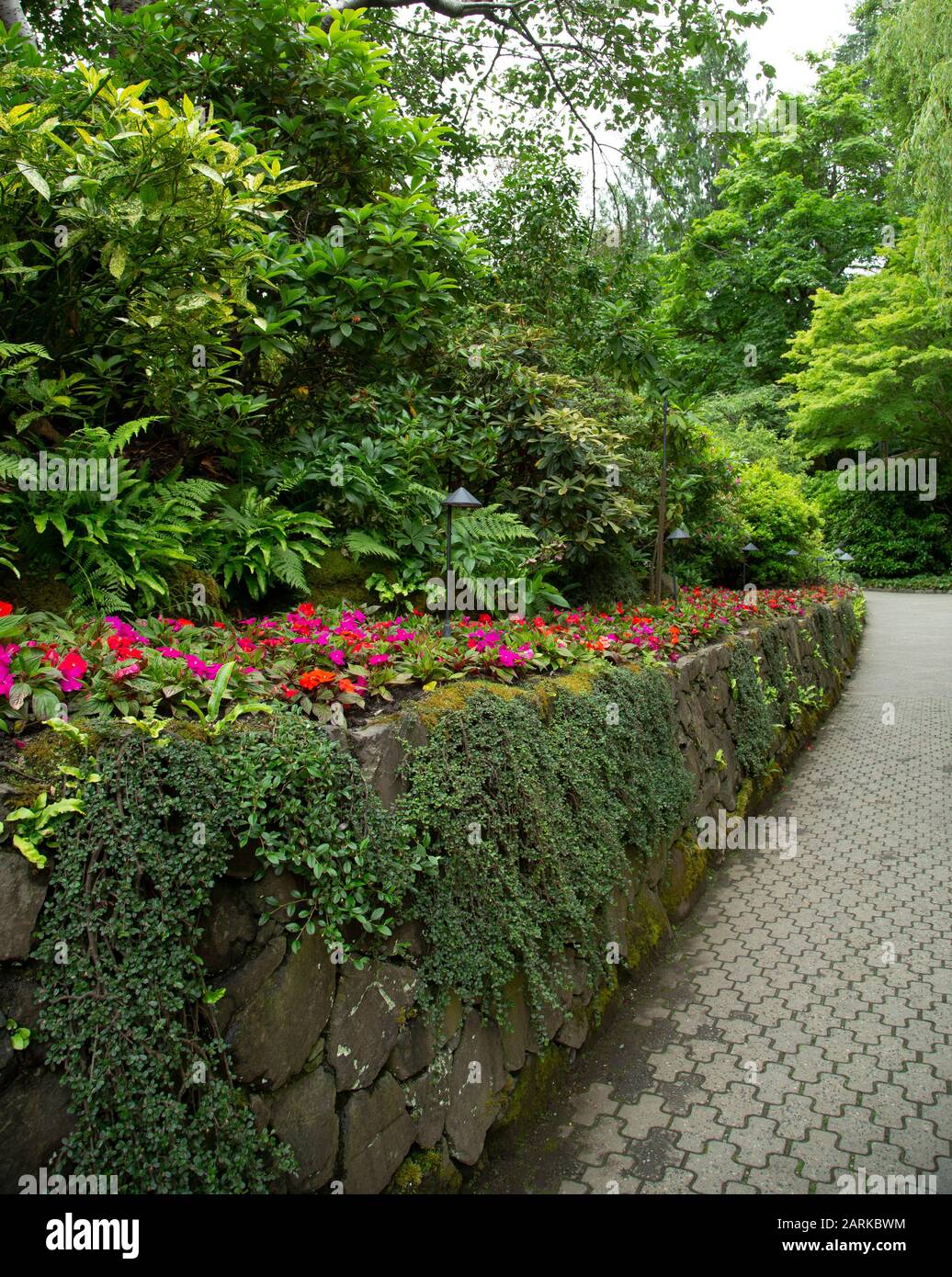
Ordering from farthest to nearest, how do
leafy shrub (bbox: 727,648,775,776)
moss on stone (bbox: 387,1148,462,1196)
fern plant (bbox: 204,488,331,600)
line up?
leafy shrub (bbox: 727,648,775,776)
fern plant (bbox: 204,488,331,600)
moss on stone (bbox: 387,1148,462,1196)

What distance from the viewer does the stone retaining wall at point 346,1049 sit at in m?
1.69

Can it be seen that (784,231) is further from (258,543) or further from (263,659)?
(263,659)

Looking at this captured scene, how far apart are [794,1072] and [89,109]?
5.42 meters

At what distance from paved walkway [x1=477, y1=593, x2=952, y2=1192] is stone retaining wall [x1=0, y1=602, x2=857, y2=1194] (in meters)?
Result: 0.29

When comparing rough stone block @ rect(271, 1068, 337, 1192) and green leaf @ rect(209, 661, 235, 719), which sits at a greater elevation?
green leaf @ rect(209, 661, 235, 719)

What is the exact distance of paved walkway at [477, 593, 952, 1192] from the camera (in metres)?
2.89

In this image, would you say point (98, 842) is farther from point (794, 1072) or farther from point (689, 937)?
point (689, 937)

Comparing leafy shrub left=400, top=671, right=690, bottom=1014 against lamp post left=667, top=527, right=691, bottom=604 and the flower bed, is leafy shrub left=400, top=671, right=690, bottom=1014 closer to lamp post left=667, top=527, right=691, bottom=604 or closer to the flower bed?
the flower bed

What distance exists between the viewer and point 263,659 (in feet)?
9.84

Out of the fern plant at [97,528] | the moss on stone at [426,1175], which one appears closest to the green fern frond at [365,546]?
the fern plant at [97,528]

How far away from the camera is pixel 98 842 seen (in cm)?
183

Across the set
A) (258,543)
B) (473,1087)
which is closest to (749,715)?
(258,543)

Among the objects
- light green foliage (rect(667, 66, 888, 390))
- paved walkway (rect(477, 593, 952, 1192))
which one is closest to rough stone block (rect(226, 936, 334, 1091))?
paved walkway (rect(477, 593, 952, 1192))
